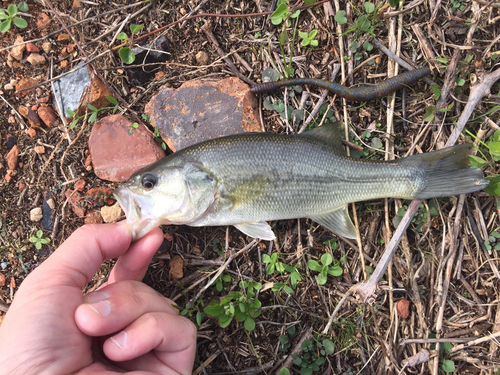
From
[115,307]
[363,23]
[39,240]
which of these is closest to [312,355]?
[115,307]

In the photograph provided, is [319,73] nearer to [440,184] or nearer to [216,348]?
[440,184]

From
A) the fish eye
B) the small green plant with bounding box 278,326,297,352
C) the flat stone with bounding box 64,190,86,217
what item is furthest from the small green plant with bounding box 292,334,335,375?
the flat stone with bounding box 64,190,86,217

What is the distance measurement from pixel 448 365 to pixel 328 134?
297 cm

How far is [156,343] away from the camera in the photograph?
258cm

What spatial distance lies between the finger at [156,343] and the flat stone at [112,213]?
58.6 inches

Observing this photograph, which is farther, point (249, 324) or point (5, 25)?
point (5, 25)

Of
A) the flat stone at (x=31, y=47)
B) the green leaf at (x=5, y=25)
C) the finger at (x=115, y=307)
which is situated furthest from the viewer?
the flat stone at (x=31, y=47)

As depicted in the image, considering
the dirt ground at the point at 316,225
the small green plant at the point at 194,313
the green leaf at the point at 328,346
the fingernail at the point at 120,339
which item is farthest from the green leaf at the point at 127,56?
the green leaf at the point at 328,346

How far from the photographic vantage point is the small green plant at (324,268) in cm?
364

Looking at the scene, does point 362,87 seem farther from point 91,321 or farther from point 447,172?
point 91,321

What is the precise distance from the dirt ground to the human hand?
2.39 feet

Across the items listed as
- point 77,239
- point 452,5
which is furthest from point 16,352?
point 452,5

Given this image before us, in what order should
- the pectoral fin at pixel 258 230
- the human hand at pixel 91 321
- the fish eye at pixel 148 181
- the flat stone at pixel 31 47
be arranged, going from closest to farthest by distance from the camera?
the human hand at pixel 91 321 < the fish eye at pixel 148 181 < the pectoral fin at pixel 258 230 < the flat stone at pixel 31 47

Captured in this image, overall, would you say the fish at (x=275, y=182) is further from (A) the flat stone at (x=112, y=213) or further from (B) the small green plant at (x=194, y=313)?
(B) the small green plant at (x=194, y=313)
